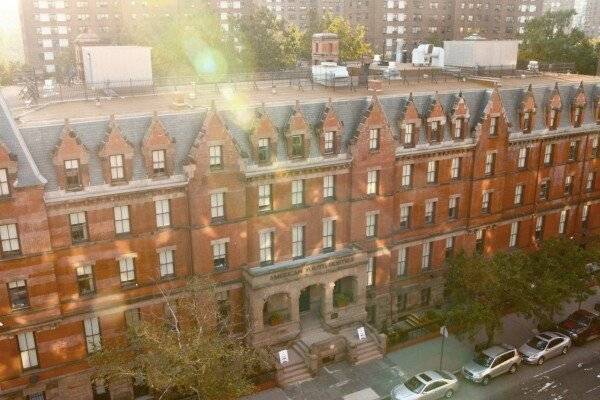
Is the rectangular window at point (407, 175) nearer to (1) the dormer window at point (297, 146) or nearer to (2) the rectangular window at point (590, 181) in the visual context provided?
(1) the dormer window at point (297, 146)

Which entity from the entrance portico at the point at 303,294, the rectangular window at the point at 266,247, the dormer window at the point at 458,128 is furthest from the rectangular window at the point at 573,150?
the rectangular window at the point at 266,247

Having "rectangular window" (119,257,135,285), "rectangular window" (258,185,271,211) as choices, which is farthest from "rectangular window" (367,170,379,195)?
"rectangular window" (119,257,135,285)

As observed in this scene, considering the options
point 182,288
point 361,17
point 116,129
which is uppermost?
point 361,17

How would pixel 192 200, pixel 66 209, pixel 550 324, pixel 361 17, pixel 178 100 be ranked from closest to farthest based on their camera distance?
pixel 66 209
pixel 192 200
pixel 178 100
pixel 550 324
pixel 361 17

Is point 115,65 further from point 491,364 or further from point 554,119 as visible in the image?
point 554,119

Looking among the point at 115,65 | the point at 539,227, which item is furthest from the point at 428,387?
the point at 115,65

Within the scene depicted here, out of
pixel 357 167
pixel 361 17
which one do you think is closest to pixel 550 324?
pixel 357 167

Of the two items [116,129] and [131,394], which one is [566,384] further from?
[116,129]
